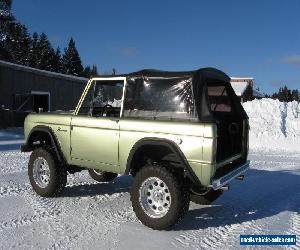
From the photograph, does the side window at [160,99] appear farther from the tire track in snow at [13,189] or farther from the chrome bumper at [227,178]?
the tire track in snow at [13,189]

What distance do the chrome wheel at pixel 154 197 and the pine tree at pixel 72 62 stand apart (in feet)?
215

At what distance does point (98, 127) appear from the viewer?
6340mm

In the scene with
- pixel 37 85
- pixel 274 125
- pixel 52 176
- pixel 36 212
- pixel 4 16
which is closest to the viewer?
pixel 36 212

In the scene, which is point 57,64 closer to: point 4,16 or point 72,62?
point 72,62

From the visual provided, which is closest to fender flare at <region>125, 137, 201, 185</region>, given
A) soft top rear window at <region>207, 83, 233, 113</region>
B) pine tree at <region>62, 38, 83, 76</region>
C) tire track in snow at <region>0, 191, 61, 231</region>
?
tire track in snow at <region>0, 191, 61, 231</region>

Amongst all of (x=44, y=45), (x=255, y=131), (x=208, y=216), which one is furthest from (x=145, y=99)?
(x=44, y=45)

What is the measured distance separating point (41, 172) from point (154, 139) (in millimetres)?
2792

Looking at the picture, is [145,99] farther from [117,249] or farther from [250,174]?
[250,174]

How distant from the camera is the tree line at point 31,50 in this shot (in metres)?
40.4

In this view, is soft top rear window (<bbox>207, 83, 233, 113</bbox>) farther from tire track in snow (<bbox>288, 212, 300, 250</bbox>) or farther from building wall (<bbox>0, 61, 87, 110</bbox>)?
building wall (<bbox>0, 61, 87, 110</bbox>)

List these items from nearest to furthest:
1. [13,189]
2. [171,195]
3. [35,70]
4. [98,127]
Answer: [171,195] < [98,127] < [13,189] < [35,70]

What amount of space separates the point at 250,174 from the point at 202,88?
478 centimetres

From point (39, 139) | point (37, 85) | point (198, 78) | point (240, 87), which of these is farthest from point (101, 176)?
point (240, 87)

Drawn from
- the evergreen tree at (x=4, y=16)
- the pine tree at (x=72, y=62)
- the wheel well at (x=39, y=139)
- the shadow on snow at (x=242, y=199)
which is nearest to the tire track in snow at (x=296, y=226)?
the shadow on snow at (x=242, y=199)
